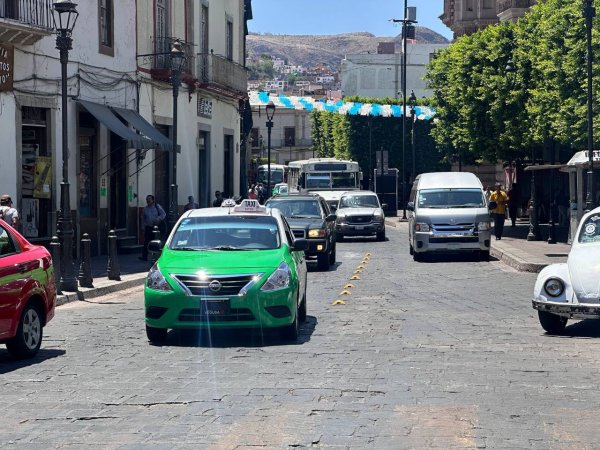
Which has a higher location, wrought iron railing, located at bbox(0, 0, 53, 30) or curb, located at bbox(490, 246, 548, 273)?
wrought iron railing, located at bbox(0, 0, 53, 30)

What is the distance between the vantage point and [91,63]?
2998 centimetres

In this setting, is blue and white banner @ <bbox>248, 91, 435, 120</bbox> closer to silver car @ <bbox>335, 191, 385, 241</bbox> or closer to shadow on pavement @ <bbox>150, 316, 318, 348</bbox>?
silver car @ <bbox>335, 191, 385, 241</bbox>

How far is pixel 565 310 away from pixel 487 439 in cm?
621

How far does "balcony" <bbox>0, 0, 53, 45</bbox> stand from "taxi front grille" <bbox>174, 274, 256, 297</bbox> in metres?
11.5

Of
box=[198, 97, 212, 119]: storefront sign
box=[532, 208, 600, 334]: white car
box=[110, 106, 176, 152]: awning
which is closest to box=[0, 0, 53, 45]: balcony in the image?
box=[110, 106, 176, 152]: awning

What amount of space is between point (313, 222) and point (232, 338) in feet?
44.5

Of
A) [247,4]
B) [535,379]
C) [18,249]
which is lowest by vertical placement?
[535,379]

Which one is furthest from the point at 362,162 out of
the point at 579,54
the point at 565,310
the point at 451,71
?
the point at 565,310

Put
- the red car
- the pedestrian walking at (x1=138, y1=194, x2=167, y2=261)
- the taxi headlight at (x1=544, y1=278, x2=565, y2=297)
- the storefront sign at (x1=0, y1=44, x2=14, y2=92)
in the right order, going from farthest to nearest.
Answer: the pedestrian walking at (x1=138, y1=194, x2=167, y2=261), the storefront sign at (x1=0, y1=44, x2=14, y2=92), the taxi headlight at (x1=544, y1=278, x2=565, y2=297), the red car

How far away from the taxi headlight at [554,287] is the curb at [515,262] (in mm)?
10982

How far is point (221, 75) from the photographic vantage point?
41719mm

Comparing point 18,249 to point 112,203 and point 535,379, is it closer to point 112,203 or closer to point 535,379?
point 535,379

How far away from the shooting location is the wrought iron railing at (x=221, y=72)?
3969 cm

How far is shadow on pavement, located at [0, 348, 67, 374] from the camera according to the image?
12.2m
